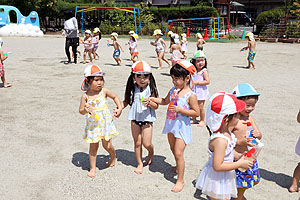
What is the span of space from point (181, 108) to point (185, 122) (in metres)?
0.23

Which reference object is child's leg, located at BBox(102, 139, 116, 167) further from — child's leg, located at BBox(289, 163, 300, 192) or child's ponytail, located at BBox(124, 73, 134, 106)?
child's leg, located at BBox(289, 163, 300, 192)

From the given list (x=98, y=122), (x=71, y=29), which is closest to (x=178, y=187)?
(x=98, y=122)

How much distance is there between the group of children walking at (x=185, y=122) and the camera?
2543 millimetres

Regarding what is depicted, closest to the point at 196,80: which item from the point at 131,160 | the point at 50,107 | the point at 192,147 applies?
the point at 192,147

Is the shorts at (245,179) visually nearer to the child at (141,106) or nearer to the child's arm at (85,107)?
the child at (141,106)

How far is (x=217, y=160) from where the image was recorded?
8.19 ft

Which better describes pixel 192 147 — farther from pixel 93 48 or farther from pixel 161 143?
pixel 93 48

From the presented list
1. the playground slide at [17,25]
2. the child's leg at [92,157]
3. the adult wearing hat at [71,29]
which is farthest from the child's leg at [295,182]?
the playground slide at [17,25]

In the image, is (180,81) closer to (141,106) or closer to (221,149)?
(141,106)

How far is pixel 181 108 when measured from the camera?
3387mm

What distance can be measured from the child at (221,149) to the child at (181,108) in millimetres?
778

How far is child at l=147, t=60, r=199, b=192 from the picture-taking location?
3402 mm

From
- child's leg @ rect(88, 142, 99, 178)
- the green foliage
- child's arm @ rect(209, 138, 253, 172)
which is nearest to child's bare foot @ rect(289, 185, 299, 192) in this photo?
child's arm @ rect(209, 138, 253, 172)

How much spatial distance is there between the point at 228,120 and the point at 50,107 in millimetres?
5285
